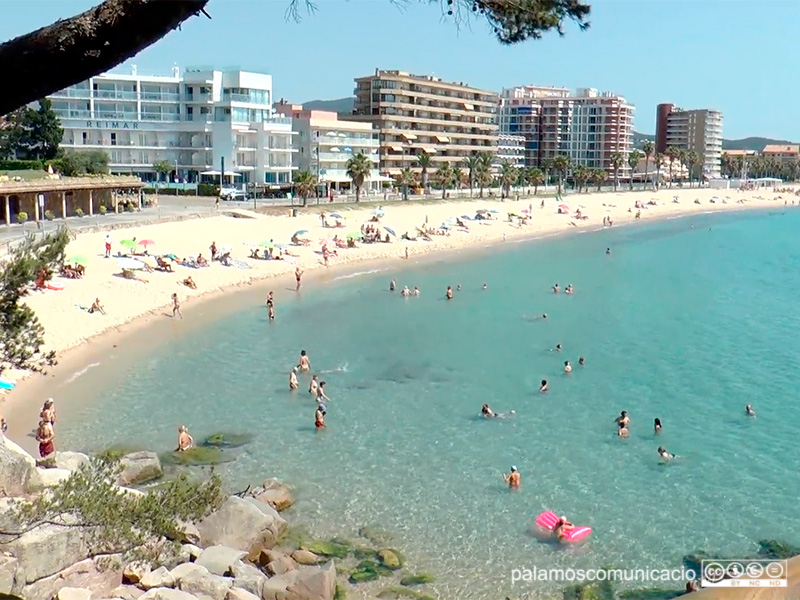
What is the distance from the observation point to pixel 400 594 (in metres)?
12.0

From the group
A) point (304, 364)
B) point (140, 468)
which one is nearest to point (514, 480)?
point (140, 468)

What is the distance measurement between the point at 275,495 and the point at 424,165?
75274 mm

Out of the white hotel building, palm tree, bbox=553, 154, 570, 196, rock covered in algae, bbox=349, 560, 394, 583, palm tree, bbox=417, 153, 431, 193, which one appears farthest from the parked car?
palm tree, bbox=553, 154, 570, 196

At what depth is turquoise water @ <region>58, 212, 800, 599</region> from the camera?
14.4 m

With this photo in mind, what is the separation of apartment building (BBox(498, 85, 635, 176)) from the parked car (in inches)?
3402

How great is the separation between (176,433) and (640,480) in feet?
33.9

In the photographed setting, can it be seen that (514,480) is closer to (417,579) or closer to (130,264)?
(417,579)

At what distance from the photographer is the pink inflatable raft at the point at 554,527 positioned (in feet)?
45.5

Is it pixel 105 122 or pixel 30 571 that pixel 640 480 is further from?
pixel 105 122

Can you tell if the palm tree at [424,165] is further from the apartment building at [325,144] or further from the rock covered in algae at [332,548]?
the rock covered in algae at [332,548]

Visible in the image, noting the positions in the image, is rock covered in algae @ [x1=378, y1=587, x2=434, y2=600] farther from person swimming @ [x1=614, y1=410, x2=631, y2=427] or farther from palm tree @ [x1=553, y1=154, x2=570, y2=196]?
palm tree @ [x1=553, y1=154, x2=570, y2=196]

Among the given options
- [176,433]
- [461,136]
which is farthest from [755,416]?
[461,136]

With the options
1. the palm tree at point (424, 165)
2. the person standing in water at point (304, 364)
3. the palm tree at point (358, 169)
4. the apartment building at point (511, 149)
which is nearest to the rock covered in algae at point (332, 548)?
the person standing in water at point (304, 364)

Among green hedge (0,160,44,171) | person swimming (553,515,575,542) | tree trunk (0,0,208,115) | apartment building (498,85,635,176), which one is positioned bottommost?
person swimming (553,515,575,542)
